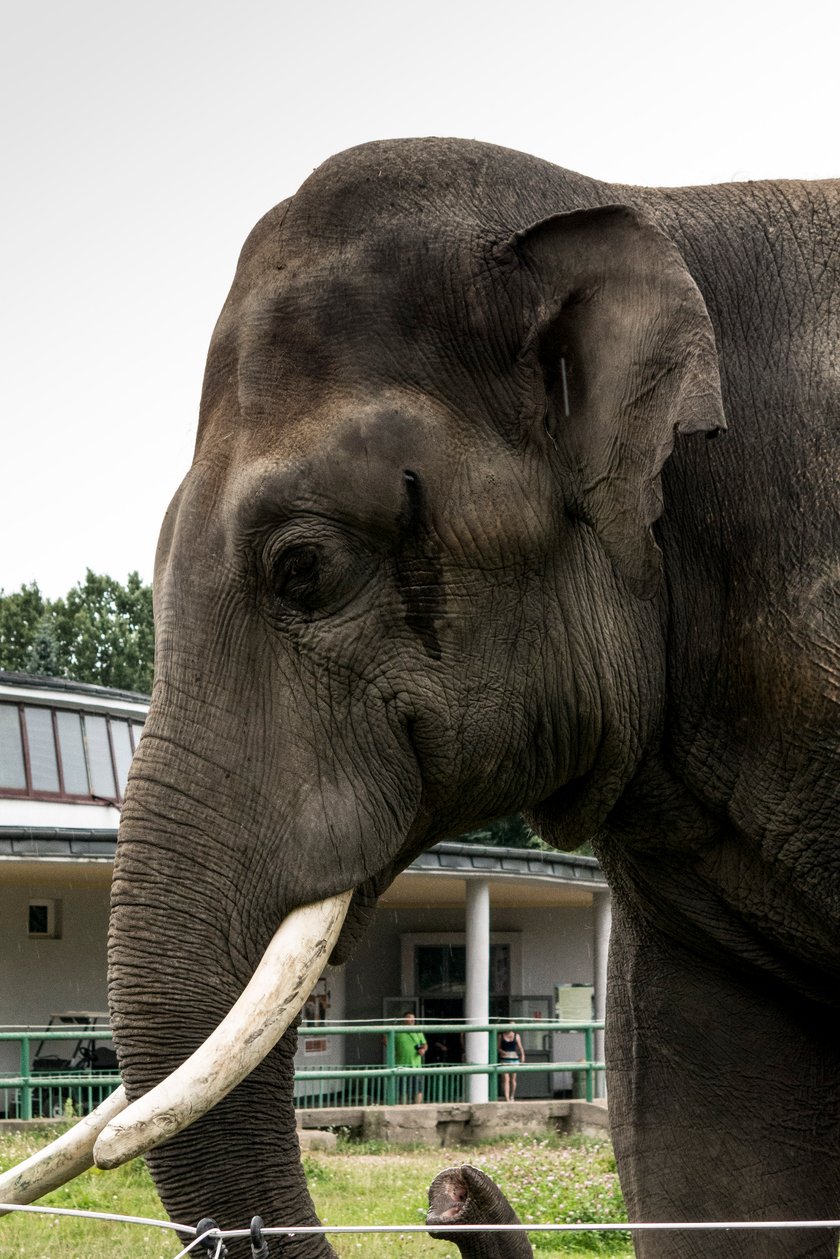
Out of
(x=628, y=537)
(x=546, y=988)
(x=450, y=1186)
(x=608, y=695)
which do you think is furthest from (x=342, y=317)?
(x=546, y=988)

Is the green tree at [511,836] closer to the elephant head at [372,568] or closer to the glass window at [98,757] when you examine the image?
the glass window at [98,757]

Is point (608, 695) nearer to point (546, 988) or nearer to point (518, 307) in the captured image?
point (518, 307)

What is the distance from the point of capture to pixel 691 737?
12.0ft

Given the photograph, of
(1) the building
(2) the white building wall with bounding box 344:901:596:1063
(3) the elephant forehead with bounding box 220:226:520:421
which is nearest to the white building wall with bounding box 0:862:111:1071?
(1) the building

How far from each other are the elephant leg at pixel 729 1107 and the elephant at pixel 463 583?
0.42m

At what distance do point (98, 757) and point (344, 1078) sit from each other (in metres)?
11.3

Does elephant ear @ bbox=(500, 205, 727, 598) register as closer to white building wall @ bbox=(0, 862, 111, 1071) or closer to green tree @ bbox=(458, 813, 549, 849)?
white building wall @ bbox=(0, 862, 111, 1071)

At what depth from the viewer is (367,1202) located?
12.2 metres

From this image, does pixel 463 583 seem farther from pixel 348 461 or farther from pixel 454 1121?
pixel 454 1121

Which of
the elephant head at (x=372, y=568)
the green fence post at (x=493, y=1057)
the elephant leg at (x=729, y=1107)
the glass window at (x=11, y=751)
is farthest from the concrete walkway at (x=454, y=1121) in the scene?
the elephant head at (x=372, y=568)

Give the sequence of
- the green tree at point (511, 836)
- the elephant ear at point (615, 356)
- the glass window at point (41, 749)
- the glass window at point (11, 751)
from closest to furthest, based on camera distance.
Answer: the elephant ear at point (615, 356) → the glass window at point (11, 751) → the glass window at point (41, 749) → the green tree at point (511, 836)

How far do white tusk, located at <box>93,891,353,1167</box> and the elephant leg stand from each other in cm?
127

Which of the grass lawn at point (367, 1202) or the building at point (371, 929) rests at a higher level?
the building at point (371, 929)

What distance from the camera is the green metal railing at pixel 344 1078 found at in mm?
15914
